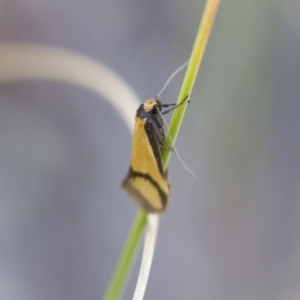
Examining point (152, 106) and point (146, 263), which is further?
point (152, 106)

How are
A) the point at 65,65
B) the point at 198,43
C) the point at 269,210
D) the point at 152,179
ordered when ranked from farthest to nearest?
the point at 269,210 < the point at 65,65 < the point at 152,179 < the point at 198,43

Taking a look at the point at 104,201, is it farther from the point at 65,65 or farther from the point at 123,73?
the point at 65,65

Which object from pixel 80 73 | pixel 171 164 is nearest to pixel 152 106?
pixel 80 73

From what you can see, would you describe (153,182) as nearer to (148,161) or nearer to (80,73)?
(148,161)

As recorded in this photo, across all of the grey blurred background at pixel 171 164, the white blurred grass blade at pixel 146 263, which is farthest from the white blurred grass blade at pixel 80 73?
the grey blurred background at pixel 171 164

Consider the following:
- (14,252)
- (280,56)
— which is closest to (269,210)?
(280,56)

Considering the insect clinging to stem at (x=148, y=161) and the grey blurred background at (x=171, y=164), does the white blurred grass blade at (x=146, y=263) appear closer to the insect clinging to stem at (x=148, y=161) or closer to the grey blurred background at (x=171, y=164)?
the insect clinging to stem at (x=148, y=161)

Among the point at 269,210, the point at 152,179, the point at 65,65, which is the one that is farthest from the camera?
the point at 269,210

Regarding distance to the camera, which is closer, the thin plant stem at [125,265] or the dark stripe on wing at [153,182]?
the thin plant stem at [125,265]
